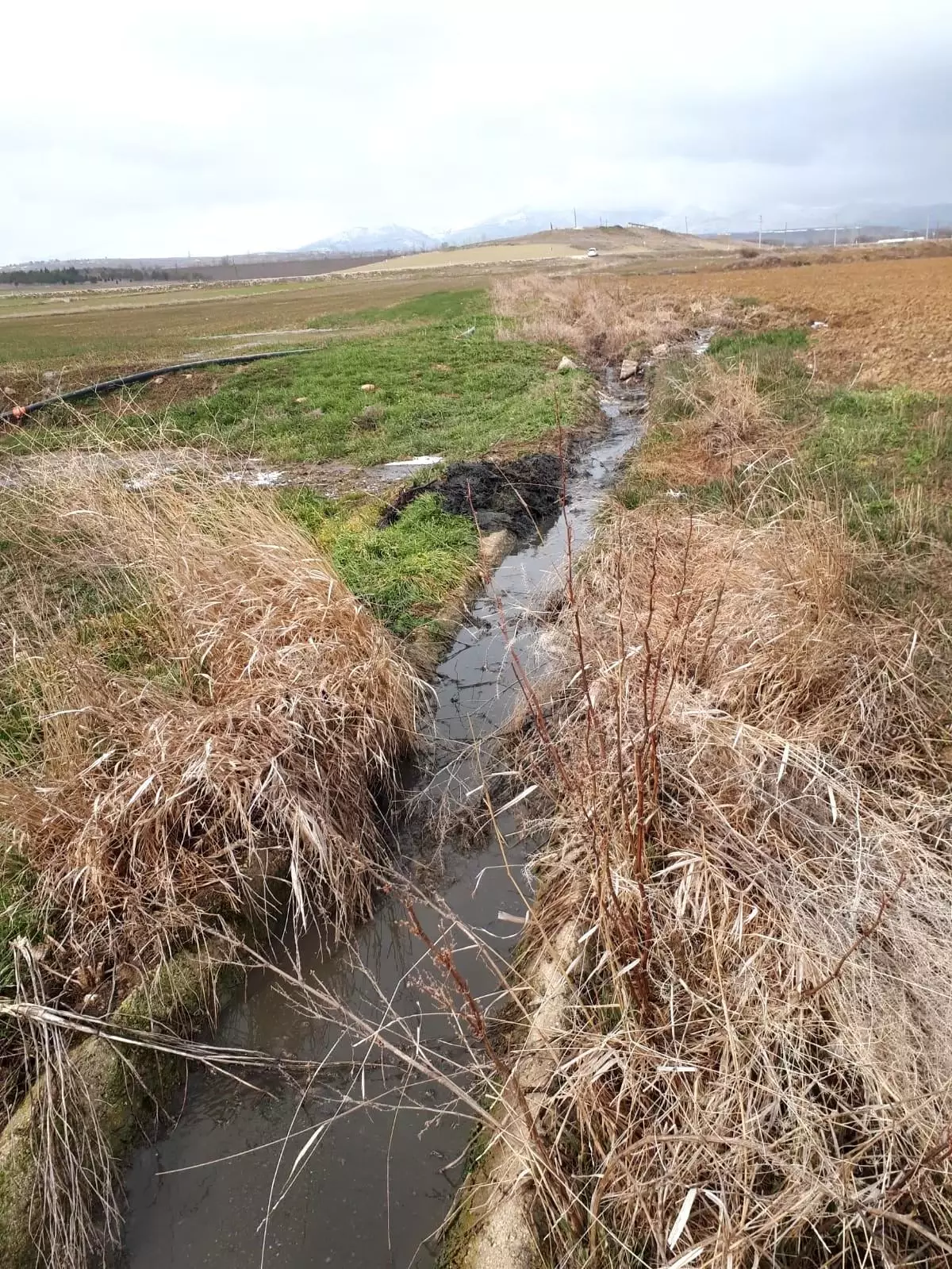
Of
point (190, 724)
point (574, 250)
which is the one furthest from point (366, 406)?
point (574, 250)

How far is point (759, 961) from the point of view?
2.61 m

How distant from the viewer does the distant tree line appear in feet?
291

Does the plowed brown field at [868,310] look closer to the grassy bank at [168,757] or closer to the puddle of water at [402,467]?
the puddle of water at [402,467]

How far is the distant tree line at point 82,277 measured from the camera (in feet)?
291

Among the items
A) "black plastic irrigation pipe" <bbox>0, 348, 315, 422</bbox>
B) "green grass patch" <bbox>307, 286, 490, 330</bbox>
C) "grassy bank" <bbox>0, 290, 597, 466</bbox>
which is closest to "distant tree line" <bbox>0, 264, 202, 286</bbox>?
"green grass patch" <bbox>307, 286, 490, 330</bbox>

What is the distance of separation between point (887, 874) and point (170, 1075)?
9.77 ft

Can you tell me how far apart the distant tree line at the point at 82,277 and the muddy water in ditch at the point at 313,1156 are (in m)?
104

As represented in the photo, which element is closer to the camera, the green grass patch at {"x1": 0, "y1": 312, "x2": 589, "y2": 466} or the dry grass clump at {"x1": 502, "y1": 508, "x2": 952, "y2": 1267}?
the dry grass clump at {"x1": 502, "y1": 508, "x2": 952, "y2": 1267}

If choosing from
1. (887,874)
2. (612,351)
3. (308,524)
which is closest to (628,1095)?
(887,874)

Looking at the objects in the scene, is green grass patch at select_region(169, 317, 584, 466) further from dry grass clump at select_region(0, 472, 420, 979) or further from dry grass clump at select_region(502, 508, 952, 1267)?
dry grass clump at select_region(502, 508, 952, 1267)

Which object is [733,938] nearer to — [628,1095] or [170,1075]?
[628,1095]

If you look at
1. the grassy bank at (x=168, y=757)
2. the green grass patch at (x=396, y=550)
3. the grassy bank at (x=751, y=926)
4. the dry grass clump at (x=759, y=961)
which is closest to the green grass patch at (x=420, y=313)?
the green grass patch at (x=396, y=550)

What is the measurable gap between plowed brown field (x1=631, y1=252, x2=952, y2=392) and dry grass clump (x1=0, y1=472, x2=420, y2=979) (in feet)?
34.3

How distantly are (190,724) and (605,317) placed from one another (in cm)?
2152
